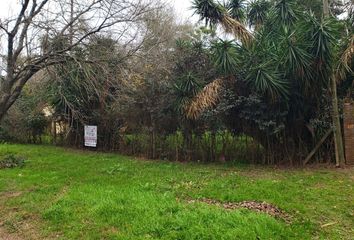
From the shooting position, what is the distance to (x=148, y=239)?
13.3ft

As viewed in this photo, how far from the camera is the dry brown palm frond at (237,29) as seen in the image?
30.4ft

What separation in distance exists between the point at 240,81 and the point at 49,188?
16.6 feet

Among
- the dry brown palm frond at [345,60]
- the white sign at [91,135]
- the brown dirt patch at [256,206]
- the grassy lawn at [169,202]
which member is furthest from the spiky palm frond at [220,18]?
the brown dirt patch at [256,206]

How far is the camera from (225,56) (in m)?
8.59

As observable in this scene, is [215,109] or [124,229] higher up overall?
[215,109]

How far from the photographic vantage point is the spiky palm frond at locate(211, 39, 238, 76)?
855cm

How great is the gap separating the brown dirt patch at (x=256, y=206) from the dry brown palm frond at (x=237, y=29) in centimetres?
518

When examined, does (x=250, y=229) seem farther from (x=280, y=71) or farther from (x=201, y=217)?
(x=280, y=71)

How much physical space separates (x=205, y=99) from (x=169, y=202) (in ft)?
11.9

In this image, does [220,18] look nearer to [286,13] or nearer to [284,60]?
[286,13]

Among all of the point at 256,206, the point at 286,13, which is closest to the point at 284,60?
the point at 286,13

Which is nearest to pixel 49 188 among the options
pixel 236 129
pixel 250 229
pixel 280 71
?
pixel 250 229

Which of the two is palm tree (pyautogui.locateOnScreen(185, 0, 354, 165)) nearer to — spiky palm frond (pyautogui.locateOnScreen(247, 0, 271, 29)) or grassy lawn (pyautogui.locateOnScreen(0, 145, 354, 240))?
spiky palm frond (pyautogui.locateOnScreen(247, 0, 271, 29))

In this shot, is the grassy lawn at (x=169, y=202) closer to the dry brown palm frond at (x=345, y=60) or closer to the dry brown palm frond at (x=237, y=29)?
the dry brown palm frond at (x=345, y=60)
